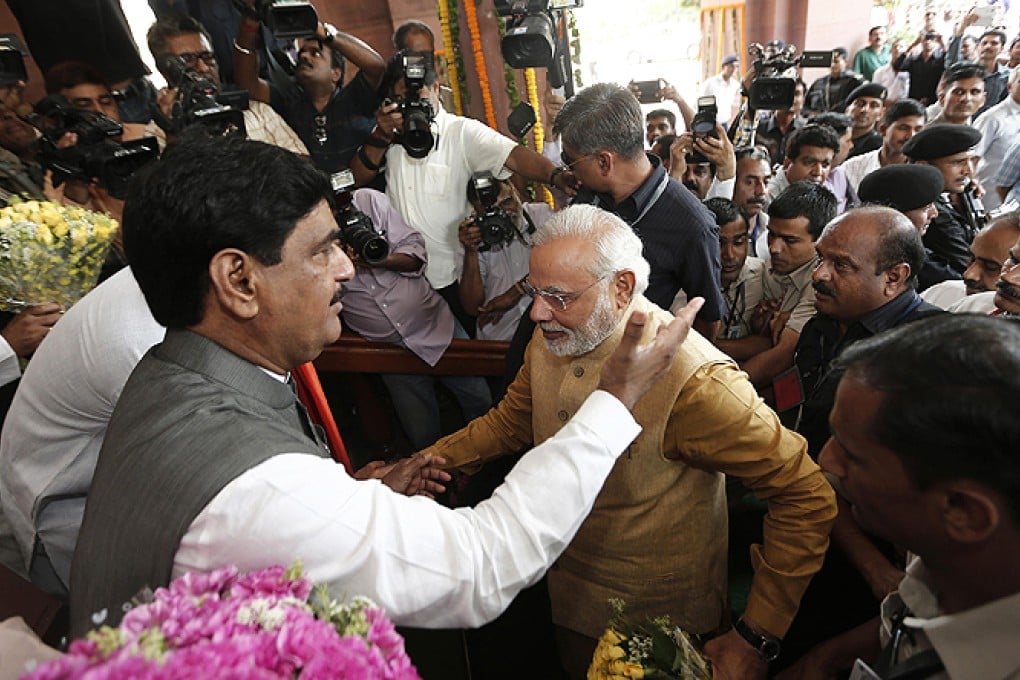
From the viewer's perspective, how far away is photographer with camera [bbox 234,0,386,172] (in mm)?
3834

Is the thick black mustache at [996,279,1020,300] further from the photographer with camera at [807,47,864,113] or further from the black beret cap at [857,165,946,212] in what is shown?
the photographer with camera at [807,47,864,113]

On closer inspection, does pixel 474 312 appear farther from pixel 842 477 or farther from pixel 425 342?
pixel 842 477

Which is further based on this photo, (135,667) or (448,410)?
(448,410)

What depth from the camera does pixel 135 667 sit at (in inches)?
24.3

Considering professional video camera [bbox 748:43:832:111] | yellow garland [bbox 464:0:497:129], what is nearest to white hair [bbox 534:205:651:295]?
professional video camera [bbox 748:43:832:111]

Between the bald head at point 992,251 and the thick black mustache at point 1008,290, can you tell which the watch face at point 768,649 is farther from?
the bald head at point 992,251

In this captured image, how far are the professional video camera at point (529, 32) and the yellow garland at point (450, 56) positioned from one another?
2011 millimetres

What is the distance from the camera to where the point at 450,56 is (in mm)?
5441

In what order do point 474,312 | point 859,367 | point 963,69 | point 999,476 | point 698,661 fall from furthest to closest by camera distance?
point 963,69 < point 474,312 < point 698,661 < point 859,367 < point 999,476

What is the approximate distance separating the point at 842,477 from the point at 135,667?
3.50 ft

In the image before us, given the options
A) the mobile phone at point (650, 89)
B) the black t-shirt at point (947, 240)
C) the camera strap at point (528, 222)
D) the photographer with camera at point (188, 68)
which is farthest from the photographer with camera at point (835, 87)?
the photographer with camera at point (188, 68)

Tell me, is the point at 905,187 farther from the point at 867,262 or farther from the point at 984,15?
the point at 984,15

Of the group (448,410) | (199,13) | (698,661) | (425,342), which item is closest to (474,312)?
(425,342)

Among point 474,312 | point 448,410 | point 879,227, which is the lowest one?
point 448,410
